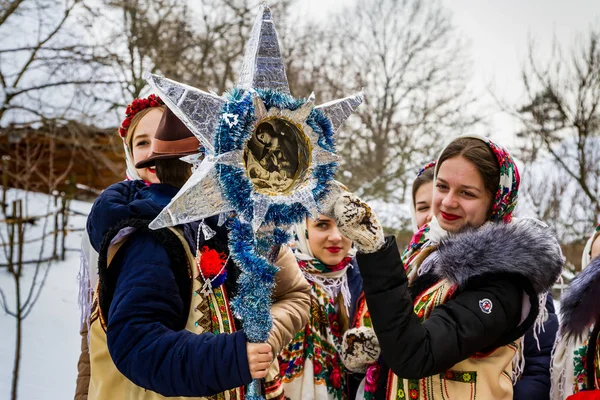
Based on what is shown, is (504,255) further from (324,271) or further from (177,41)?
(177,41)

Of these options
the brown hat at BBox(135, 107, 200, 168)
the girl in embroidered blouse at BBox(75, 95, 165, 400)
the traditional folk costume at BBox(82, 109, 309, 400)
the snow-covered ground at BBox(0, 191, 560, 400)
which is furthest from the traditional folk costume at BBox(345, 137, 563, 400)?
the snow-covered ground at BBox(0, 191, 560, 400)

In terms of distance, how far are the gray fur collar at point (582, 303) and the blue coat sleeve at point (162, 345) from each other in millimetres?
1258

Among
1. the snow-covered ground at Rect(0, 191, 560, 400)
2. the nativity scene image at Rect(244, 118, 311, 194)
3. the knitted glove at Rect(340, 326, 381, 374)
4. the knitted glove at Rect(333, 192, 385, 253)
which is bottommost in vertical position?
the snow-covered ground at Rect(0, 191, 560, 400)

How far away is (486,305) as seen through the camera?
1.63 metres

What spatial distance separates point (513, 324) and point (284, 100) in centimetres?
108

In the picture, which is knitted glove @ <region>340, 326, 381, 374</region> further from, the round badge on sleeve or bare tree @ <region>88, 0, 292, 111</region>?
bare tree @ <region>88, 0, 292, 111</region>

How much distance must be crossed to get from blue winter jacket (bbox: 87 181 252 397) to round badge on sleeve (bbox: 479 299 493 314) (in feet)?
2.64

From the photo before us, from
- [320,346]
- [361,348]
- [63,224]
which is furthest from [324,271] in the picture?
[63,224]

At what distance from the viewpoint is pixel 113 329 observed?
1281 mm

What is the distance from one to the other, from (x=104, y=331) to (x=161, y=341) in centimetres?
32

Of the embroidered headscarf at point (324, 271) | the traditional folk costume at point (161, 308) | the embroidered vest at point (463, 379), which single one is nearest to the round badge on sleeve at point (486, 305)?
the embroidered vest at point (463, 379)

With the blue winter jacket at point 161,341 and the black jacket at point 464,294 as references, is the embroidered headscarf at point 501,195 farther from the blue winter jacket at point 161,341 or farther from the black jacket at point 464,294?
the blue winter jacket at point 161,341

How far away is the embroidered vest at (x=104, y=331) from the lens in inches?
55.8

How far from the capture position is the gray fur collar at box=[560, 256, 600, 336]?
5.85 feet
